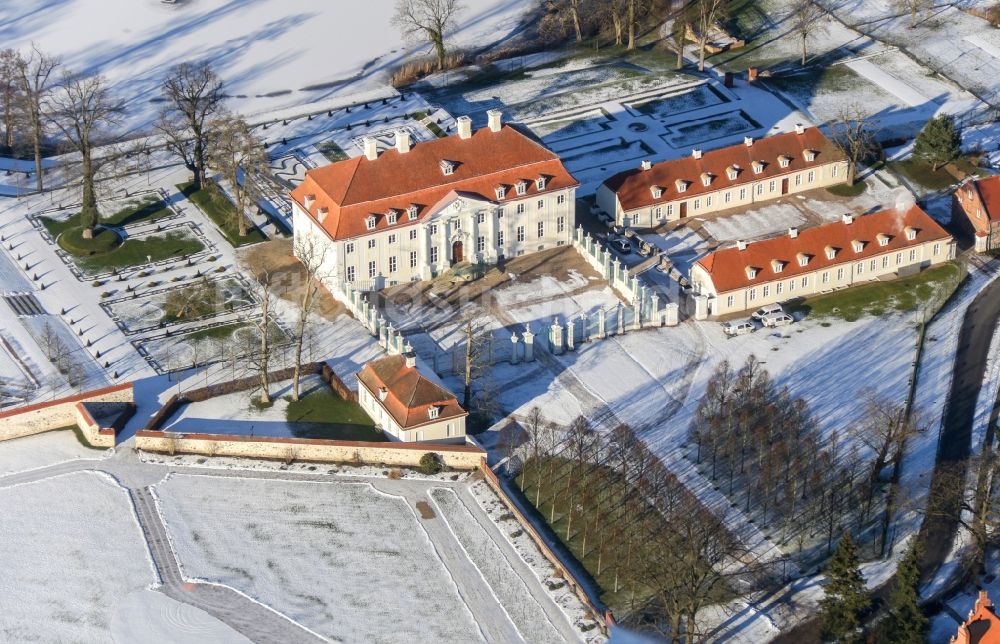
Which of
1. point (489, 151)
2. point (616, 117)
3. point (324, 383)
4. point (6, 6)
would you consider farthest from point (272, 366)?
point (6, 6)

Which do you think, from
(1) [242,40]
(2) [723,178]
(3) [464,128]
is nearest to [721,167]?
(2) [723,178]

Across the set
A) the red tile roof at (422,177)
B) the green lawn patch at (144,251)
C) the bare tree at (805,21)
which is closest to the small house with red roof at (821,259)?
the red tile roof at (422,177)

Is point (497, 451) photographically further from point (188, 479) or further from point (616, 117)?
point (616, 117)

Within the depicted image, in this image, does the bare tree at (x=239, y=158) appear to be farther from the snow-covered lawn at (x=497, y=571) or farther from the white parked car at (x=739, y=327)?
the snow-covered lawn at (x=497, y=571)

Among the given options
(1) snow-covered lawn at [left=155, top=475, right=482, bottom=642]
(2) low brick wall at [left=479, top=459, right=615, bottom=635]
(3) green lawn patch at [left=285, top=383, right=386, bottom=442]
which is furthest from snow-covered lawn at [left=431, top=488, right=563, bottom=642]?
(3) green lawn patch at [left=285, top=383, right=386, bottom=442]

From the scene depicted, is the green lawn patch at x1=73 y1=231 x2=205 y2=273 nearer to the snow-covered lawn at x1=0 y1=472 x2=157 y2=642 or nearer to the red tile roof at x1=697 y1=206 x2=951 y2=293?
the snow-covered lawn at x1=0 y1=472 x2=157 y2=642

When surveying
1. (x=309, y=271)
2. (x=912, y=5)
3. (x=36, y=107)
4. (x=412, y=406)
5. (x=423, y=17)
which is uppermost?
Answer: (x=36, y=107)

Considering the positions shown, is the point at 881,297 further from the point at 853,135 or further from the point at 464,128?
the point at 464,128
